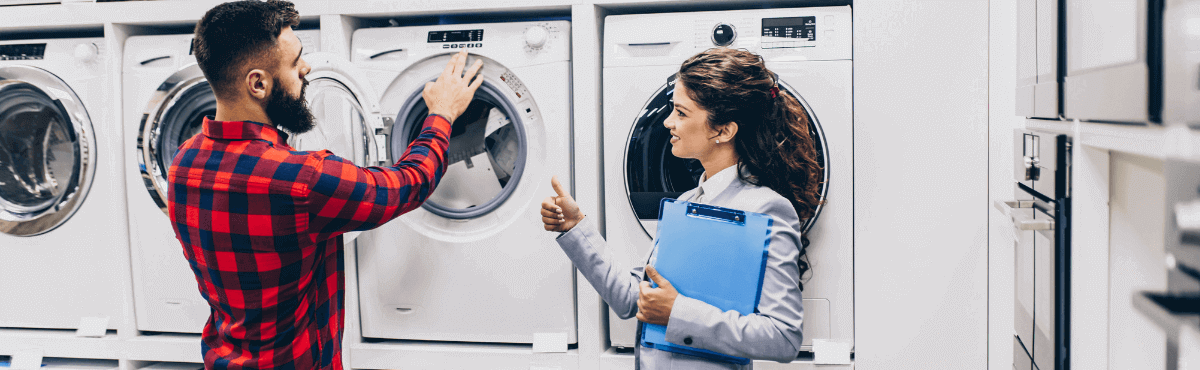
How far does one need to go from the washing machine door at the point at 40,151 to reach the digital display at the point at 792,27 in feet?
6.84

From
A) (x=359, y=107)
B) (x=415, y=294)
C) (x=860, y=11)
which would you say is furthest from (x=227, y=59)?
(x=860, y=11)

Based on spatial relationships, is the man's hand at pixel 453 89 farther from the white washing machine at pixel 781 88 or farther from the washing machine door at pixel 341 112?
the white washing machine at pixel 781 88

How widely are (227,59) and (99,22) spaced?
1181 mm

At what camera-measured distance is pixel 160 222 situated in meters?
2.22

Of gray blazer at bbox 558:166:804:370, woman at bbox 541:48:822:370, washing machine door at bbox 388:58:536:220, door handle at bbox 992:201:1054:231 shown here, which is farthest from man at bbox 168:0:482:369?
door handle at bbox 992:201:1054:231

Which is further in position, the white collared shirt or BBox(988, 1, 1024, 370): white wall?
BBox(988, 1, 1024, 370): white wall

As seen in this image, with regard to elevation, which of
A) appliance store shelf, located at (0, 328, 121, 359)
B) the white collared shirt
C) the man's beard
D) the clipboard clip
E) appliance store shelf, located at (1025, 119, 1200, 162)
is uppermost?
the man's beard

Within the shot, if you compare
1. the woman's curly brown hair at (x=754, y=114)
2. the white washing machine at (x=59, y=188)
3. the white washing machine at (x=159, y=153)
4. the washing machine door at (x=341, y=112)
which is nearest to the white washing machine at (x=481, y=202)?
the washing machine door at (x=341, y=112)

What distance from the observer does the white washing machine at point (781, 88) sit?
1.84 meters

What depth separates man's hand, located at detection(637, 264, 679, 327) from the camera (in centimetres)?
126

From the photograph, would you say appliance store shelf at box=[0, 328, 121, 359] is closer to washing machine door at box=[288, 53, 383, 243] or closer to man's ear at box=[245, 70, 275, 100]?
washing machine door at box=[288, 53, 383, 243]

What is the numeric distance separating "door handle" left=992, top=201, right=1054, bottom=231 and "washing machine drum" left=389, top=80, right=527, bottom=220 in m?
1.22

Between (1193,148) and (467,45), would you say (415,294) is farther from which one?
(1193,148)

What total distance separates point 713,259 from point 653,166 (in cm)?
66
